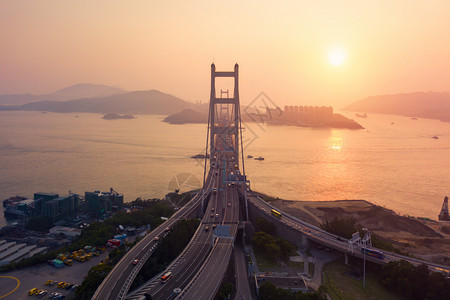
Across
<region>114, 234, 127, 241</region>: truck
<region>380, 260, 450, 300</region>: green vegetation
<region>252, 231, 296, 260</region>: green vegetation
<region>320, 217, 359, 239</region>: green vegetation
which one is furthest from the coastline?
<region>114, 234, 127, 241</region>: truck

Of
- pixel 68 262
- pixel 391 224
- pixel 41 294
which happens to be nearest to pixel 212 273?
pixel 41 294

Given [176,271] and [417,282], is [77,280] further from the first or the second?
[417,282]

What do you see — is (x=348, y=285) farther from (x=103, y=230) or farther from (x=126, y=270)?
(x=103, y=230)

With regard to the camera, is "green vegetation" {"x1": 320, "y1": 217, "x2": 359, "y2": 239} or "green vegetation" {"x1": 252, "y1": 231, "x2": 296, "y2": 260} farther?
"green vegetation" {"x1": 320, "y1": 217, "x2": 359, "y2": 239}

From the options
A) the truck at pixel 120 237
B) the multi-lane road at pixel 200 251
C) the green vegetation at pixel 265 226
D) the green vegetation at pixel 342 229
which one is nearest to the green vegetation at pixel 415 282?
the green vegetation at pixel 342 229

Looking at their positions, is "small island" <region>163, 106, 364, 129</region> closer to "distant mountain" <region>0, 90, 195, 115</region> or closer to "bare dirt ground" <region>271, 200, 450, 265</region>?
"bare dirt ground" <region>271, 200, 450, 265</region>

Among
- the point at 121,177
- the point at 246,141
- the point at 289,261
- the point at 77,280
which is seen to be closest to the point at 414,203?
the point at 289,261
